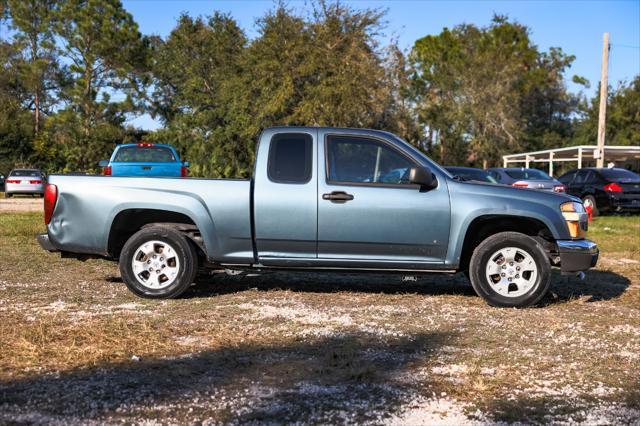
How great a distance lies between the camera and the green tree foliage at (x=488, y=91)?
5300cm

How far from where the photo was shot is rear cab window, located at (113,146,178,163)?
16.1 metres

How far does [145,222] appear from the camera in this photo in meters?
7.80

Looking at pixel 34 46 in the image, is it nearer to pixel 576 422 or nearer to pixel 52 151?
pixel 52 151

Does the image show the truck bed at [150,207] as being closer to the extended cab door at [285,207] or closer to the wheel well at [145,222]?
the wheel well at [145,222]

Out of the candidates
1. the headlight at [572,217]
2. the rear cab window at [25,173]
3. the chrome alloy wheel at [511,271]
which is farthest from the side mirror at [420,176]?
the rear cab window at [25,173]

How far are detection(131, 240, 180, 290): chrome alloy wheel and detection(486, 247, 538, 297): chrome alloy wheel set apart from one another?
3239 mm

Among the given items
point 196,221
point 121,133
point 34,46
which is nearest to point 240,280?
point 196,221

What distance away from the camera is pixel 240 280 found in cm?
896

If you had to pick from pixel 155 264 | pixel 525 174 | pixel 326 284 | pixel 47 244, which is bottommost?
pixel 326 284

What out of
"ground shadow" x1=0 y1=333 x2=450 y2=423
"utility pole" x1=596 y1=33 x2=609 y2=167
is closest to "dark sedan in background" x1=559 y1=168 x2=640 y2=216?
"utility pole" x1=596 y1=33 x2=609 y2=167

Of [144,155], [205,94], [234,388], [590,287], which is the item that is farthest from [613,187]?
[205,94]

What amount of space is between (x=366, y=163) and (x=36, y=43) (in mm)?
49818

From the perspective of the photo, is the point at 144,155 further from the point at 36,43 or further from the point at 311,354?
the point at 36,43

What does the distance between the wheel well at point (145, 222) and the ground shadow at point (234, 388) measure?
244 cm
